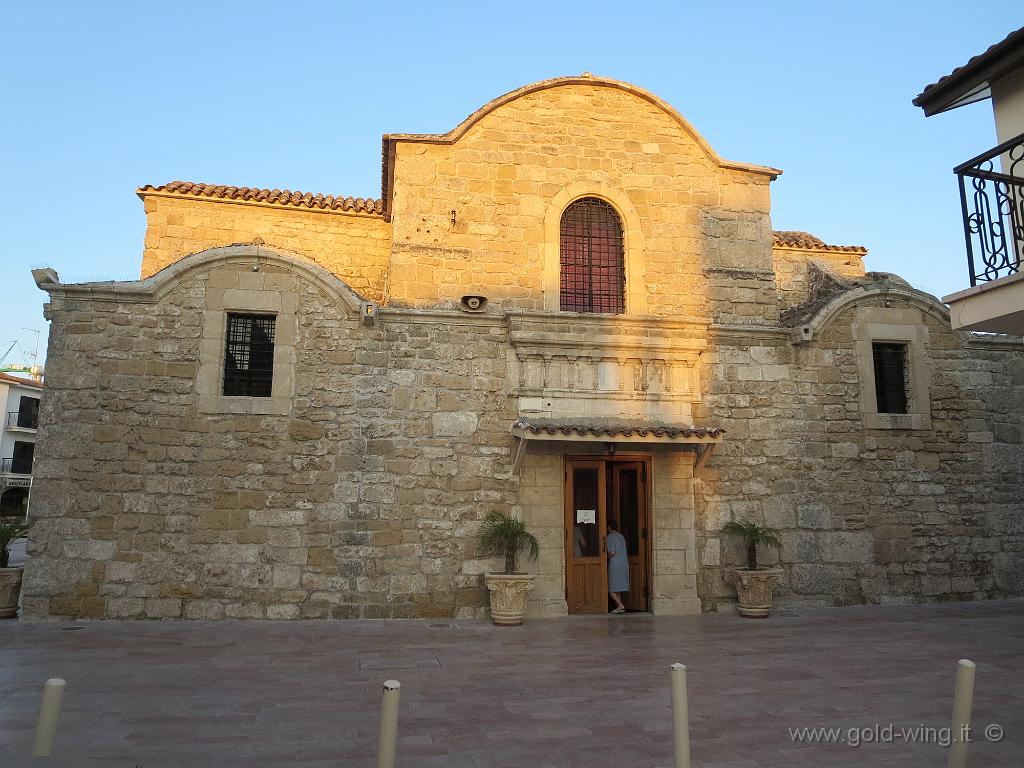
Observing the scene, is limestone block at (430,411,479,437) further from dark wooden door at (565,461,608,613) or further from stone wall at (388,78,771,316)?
stone wall at (388,78,771,316)

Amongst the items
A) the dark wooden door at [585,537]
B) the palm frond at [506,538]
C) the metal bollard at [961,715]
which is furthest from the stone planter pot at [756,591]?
the metal bollard at [961,715]

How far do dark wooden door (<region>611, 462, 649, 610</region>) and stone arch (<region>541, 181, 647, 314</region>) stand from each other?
2646 millimetres

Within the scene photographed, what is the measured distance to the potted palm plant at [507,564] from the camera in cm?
953

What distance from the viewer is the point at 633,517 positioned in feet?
36.3

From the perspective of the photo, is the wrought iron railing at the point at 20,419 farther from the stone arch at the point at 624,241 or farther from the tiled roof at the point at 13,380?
the stone arch at the point at 624,241

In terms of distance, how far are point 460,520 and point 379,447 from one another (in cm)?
156

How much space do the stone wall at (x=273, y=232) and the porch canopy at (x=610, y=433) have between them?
6195mm

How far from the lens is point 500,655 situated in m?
7.57

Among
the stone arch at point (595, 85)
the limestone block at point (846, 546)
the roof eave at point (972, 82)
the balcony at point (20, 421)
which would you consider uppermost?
the stone arch at point (595, 85)

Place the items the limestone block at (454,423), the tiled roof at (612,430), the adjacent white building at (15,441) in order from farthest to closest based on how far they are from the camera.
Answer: the adjacent white building at (15,441) → the limestone block at (454,423) → the tiled roof at (612,430)

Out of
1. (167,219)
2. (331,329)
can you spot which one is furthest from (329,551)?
(167,219)

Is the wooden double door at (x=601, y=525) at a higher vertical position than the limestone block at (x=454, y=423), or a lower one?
lower

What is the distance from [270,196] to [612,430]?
29.1 ft

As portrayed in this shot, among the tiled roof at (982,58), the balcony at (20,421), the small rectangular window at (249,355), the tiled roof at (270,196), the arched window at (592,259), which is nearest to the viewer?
the tiled roof at (982,58)
